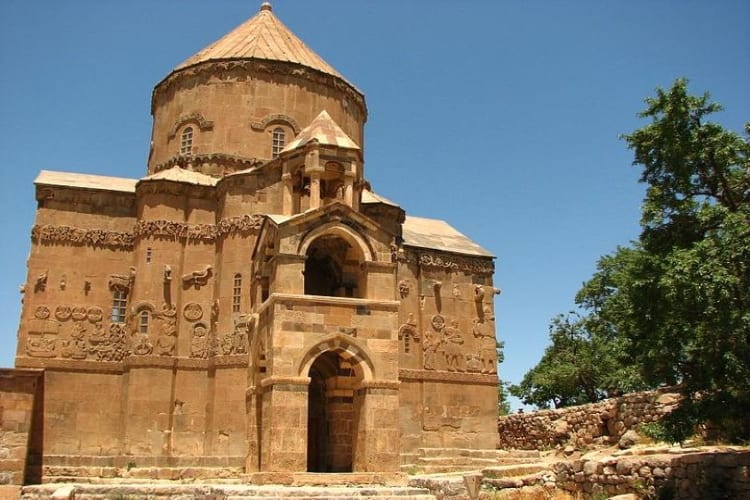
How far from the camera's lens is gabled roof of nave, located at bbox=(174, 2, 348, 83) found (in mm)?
27419

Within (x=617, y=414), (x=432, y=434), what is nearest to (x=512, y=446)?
(x=432, y=434)

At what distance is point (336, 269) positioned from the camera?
20.0 m

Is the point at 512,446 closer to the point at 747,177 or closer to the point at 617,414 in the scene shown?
the point at 617,414

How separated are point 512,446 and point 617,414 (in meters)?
7.26

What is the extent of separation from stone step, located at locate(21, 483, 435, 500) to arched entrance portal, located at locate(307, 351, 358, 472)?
332 cm

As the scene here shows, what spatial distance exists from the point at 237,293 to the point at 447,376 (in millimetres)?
8402

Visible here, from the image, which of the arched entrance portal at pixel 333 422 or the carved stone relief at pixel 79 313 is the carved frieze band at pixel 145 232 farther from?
the arched entrance portal at pixel 333 422

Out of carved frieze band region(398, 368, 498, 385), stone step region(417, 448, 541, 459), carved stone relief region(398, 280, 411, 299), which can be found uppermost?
carved stone relief region(398, 280, 411, 299)

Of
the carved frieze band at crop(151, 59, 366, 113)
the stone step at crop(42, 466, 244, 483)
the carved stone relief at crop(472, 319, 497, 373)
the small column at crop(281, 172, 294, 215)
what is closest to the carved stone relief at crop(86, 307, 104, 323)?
the stone step at crop(42, 466, 244, 483)

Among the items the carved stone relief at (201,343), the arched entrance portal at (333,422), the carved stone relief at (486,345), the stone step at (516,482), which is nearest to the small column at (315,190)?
the arched entrance portal at (333,422)

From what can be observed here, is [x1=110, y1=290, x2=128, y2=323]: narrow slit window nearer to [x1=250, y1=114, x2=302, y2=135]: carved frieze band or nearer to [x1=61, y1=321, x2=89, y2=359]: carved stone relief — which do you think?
[x1=61, y1=321, x2=89, y2=359]: carved stone relief

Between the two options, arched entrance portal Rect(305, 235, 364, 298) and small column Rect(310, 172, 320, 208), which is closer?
arched entrance portal Rect(305, 235, 364, 298)

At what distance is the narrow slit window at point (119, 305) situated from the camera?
23.9 metres

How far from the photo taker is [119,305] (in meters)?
24.1
